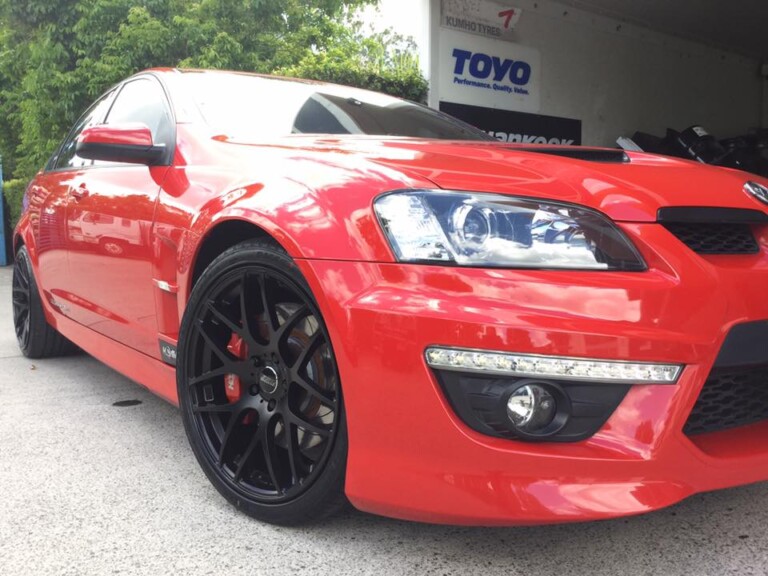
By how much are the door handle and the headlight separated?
1.97 m

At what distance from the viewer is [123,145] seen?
247 cm

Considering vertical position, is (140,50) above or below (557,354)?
above

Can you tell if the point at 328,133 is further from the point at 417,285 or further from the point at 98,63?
the point at 98,63

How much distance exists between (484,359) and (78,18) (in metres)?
9.58

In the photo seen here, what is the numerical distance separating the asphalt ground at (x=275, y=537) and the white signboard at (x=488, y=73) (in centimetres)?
692

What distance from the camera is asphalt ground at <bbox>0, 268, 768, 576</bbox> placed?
177 cm

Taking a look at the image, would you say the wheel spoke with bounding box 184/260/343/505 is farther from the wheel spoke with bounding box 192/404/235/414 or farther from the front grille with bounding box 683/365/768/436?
the front grille with bounding box 683/365/768/436

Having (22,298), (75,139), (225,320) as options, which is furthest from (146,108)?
(22,298)

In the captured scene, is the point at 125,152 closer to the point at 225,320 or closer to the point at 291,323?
the point at 225,320

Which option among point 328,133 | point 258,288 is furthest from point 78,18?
point 258,288

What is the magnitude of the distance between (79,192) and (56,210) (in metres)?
0.35

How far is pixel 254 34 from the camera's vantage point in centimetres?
1055

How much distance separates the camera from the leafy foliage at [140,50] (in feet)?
27.1

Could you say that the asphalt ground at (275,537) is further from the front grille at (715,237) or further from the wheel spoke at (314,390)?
the front grille at (715,237)
